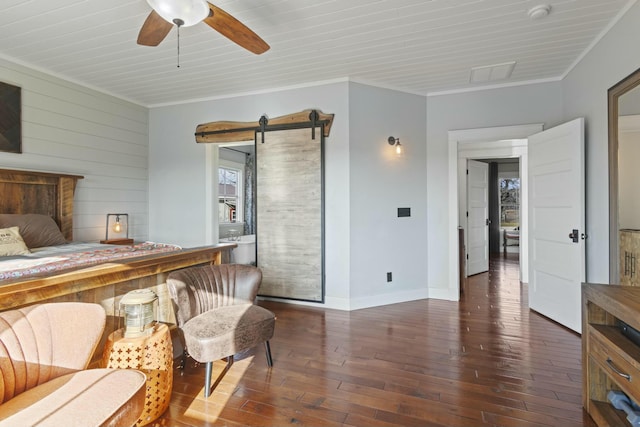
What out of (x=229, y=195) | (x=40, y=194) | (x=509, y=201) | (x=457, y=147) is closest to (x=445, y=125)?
(x=457, y=147)

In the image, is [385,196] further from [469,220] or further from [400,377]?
[469,220]

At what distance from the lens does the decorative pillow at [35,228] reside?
3.18 metres

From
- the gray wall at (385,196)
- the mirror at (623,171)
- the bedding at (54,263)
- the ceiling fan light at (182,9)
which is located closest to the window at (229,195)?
the gray wall at (385,196)

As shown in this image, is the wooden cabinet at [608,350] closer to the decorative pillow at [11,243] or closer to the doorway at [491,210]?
the doorway at [491,210]

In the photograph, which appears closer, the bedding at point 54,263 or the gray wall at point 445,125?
the bedding at point 54,263

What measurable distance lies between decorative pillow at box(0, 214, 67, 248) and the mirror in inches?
210

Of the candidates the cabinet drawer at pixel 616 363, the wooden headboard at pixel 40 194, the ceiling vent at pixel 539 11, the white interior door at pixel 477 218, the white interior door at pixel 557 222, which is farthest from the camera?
the white interior door at pixel 477 218

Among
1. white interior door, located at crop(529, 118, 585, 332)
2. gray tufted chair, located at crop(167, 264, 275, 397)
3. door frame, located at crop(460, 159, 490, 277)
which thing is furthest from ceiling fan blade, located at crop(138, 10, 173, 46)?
door frame, located at crop(460, 159, 490, 277)

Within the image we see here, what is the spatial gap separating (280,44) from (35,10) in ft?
6.46

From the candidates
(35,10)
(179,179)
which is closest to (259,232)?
(179,179)

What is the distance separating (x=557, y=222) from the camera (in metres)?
3.41

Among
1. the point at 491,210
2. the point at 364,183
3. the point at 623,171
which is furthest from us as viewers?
the point at 491,210

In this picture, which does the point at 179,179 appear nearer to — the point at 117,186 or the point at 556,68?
the point at 117,186

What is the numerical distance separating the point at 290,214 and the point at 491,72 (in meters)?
2.87
